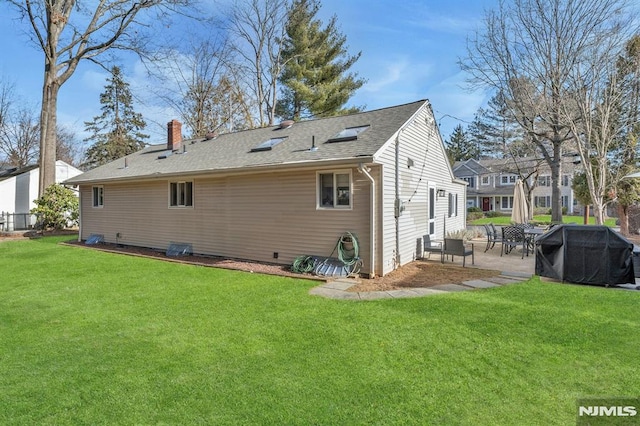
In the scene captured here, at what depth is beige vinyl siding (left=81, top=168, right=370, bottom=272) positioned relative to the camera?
829cm

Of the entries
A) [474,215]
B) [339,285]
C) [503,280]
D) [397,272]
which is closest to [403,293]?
[339,285]

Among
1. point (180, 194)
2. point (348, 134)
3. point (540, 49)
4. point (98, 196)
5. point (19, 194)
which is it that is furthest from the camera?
point (19, 194)

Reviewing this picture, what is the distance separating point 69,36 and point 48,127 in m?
4.86

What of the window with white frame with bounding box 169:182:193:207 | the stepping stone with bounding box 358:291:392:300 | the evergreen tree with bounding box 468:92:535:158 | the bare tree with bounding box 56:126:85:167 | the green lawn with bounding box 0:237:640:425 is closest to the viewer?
the green lawn with bounding box 0:237:640:425

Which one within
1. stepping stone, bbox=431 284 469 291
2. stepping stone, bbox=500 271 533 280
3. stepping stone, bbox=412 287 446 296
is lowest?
stepping stone, bbox=412 287 446 296

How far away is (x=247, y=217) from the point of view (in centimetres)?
983

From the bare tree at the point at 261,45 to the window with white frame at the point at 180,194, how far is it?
12602 millimetres

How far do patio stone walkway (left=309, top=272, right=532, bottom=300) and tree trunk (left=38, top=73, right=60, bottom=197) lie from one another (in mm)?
17904

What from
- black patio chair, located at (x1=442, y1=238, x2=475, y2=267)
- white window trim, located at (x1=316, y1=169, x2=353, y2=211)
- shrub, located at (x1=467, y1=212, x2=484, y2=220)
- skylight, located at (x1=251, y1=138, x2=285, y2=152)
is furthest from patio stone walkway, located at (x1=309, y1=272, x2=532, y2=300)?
shrub, located at (x1=467, y1=212, x2=484, y2=220)

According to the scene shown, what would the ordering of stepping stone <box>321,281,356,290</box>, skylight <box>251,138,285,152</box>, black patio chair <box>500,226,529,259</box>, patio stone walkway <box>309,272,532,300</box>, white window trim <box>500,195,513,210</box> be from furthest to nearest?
white window trim <box>500,195,513,210</box> < skylight <box>251,138,285,152</box> < black patio chair <box>500,226,529,259</box> < stepping stone <box>321,281,356,290</box> < patio stone walkway <box>309,272,532,300</box>

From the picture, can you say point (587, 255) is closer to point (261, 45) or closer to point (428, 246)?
point (428, 246)

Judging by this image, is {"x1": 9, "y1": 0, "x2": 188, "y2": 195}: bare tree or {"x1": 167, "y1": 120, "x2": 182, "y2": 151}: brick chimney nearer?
{"x1": 167, "y1": 120, "x2": 182, "y2": 151}: brick chimney

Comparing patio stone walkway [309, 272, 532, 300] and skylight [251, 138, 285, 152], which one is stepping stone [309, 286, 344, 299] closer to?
patio stone walkway [309, 272, 532, 300]

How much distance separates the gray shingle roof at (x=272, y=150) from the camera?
854 centimetres
